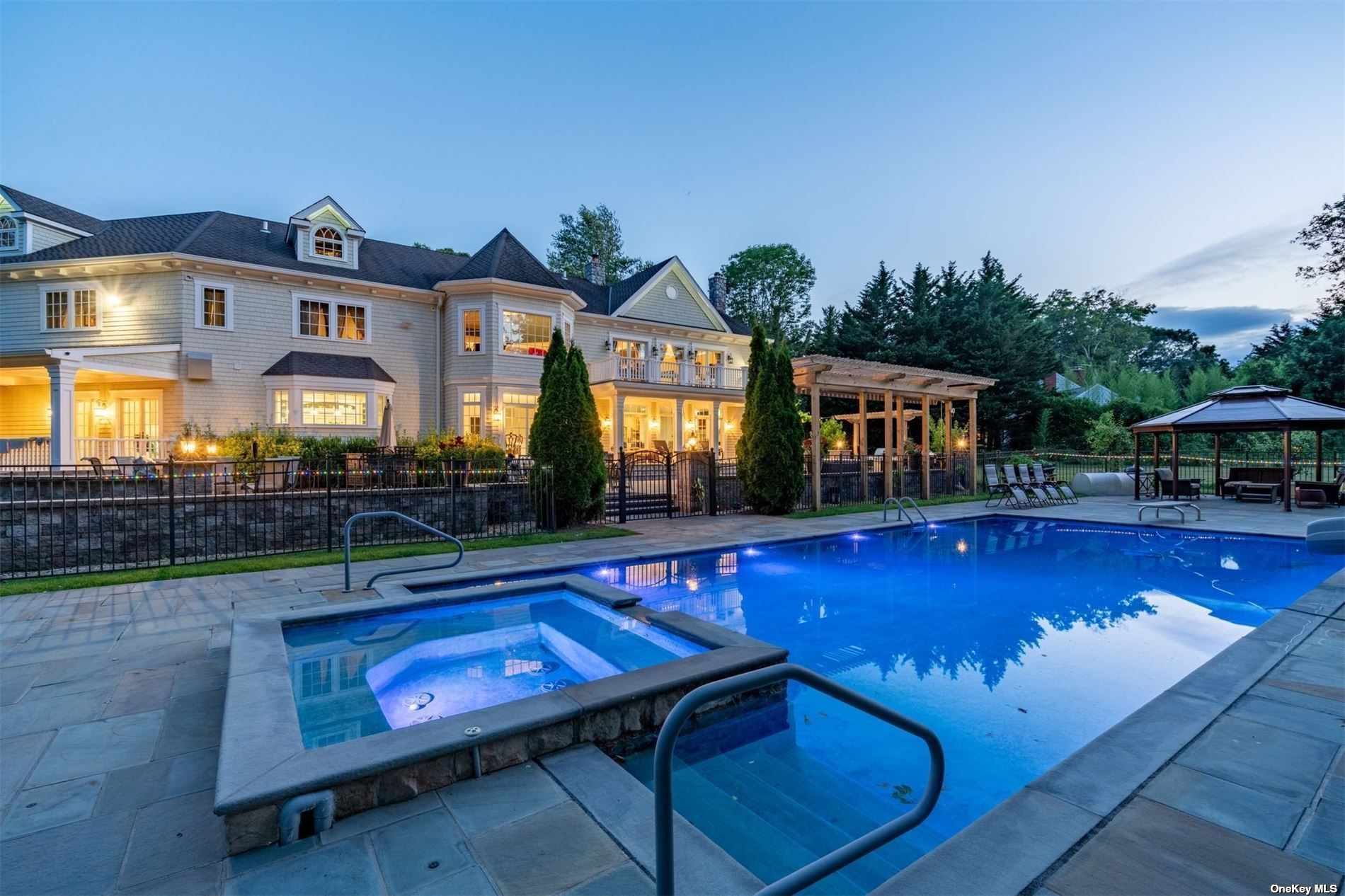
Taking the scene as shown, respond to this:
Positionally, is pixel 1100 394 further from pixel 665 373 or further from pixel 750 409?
pixel 750 409

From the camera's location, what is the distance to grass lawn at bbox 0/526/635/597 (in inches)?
272

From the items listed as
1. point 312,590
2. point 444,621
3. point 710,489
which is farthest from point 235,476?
point 710,489

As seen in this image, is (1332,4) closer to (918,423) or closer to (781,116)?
(781,116)

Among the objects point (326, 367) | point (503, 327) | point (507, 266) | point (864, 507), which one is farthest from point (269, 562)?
point (507, 266)

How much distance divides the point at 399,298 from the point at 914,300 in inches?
1043

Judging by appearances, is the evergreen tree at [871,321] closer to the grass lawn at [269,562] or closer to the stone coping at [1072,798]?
the grass lawn at [269,562]

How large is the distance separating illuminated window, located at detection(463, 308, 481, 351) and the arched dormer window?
444 centimetres

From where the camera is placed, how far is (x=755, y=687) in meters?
1.95

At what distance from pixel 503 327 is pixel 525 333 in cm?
83

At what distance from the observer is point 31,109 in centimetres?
1881

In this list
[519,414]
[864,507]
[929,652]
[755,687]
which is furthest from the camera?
[519,414]

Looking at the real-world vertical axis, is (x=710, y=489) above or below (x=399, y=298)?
below

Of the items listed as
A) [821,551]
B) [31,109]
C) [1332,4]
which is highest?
[31,109]

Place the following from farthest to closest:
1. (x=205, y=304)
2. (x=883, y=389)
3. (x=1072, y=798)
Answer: (x=883, y=389) < (x=205, y=304) < (x=1072, y=798)
